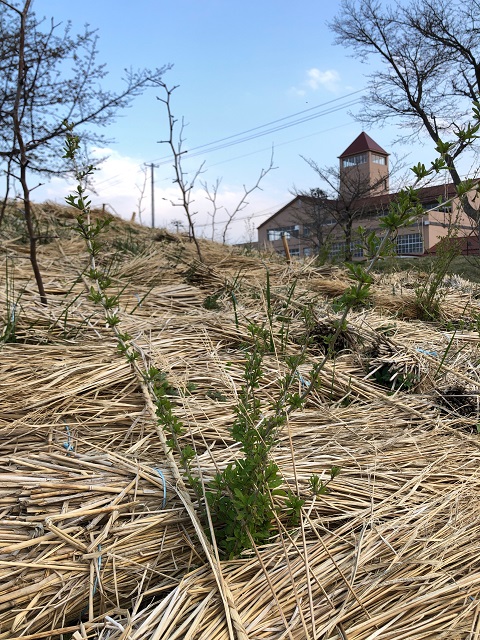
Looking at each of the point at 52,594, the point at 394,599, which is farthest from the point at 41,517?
the point at 394,599

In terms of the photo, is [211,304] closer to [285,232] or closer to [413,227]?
[413,227]

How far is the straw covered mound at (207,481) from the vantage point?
1.00 m

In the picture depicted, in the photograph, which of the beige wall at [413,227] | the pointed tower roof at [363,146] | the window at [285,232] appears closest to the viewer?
the beige wall at [413,227]

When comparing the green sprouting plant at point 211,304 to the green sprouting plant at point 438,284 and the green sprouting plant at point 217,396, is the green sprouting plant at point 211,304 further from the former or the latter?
the green sprouting plant at point 438,284

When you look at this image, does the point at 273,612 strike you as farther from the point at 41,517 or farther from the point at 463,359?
the point at 463,359

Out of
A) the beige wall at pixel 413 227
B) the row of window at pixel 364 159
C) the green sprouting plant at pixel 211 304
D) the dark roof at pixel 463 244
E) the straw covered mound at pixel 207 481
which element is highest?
the row of window at pixel 364 159

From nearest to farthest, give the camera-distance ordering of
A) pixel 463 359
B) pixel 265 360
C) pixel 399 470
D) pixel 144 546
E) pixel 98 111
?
pixel 144 546
pixel 399 470
pixel 265 360
pixel 463 359
pixel 98 111

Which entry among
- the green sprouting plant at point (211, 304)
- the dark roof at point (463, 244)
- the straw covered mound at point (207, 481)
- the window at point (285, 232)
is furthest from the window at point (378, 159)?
the straw covered mound at point (207, 481)

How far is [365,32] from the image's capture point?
64.7 feet

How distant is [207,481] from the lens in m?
1.30

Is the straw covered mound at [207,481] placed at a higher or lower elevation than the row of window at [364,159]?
lower

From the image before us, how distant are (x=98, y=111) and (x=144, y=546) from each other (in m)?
5.77

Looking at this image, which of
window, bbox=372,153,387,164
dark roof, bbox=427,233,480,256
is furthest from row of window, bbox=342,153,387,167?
dark roof, bbox=427,233,480,256

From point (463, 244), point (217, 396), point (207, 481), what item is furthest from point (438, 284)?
point (207, 481)
